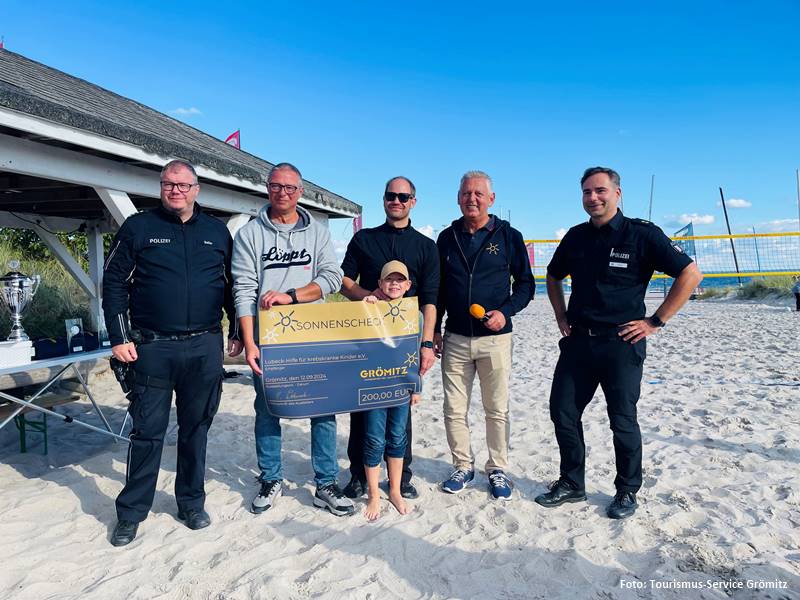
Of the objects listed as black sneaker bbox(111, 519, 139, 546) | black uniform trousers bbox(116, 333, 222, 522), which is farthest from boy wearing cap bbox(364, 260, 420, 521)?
black sneaker bbox(111, 519, 139, 546)

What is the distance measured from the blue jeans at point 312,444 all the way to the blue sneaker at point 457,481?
0.78 m

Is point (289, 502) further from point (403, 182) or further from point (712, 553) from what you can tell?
point (712, 553)

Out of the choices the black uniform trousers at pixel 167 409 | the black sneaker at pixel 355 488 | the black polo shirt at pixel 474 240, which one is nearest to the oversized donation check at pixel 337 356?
the black uniform trousers at pixel 167 409

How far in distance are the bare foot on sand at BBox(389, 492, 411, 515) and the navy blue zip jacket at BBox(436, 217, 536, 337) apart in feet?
3.71

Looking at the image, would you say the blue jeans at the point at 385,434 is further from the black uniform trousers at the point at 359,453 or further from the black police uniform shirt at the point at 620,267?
the black police uniform shirt at the point at 620,267

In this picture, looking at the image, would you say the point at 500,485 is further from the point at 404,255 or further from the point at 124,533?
the point at 124,533

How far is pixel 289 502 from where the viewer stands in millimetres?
3432

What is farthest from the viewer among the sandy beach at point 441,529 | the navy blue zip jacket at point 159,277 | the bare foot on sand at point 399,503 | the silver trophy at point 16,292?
the silver trophy at point 16,292

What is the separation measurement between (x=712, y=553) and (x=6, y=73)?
20.1ft

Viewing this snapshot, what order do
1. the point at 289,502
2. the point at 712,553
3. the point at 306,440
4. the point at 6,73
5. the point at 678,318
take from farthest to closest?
the point at 678,318, the point at 306,440, the point at 6,73, the point at 289,502, the point at 712,553

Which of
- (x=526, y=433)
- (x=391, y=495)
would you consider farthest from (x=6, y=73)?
(x=526, y=433)

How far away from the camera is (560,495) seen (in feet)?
10.9

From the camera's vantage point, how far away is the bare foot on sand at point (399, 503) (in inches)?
127

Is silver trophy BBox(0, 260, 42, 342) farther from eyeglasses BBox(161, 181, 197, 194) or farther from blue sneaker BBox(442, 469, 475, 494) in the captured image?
blue sneaker BBox(442, 469, 475, 494)
